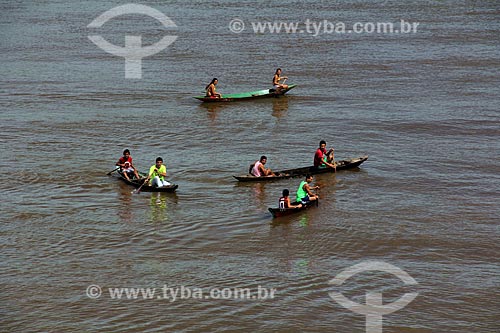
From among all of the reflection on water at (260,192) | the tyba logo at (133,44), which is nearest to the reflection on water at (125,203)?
the reflection on water at (260,192)

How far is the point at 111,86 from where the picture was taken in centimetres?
3750

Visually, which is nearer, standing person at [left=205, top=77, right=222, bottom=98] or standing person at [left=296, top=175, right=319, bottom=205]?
standing person at [left=296, top=175, right=319, bottom=205]

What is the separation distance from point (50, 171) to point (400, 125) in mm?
13078

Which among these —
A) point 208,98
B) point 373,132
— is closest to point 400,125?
point 373,132

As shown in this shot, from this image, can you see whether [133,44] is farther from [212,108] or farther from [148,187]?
[148,187]

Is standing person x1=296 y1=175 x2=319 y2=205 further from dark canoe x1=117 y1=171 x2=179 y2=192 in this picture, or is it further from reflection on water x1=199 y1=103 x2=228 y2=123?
reflection on water x1=199 y1=103 x2=228 y2=123

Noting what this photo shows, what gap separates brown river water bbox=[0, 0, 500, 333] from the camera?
59.2ft

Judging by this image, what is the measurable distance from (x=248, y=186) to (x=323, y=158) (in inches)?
103

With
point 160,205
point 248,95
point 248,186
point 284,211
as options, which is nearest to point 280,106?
point 248,95

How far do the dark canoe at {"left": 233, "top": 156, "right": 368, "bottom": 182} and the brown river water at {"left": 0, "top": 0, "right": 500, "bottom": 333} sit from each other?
0.75ft

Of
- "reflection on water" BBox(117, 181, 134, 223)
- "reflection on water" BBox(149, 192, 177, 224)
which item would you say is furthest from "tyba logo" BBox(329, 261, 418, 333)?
"reflection on water" BBox(117, 181, 134, 223)

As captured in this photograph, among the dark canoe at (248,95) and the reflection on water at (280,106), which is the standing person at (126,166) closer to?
the reflection on water at (280,106)

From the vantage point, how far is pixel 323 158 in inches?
1024

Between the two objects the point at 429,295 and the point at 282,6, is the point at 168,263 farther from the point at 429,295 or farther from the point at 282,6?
the point at 282,6
